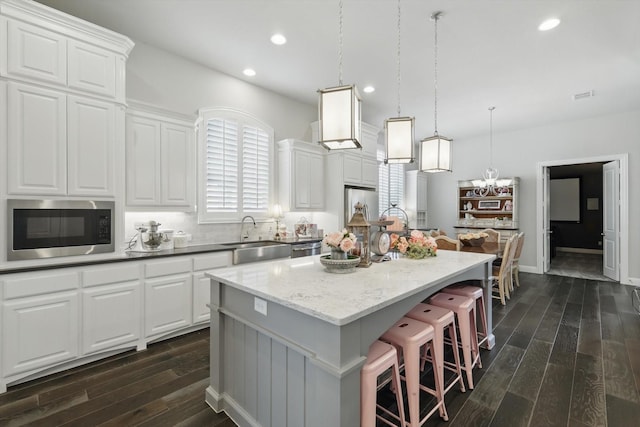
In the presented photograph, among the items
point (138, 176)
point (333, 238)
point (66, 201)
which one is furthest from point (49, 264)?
point (333, 238)

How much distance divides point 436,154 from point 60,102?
332 centimetres

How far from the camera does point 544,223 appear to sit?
6535 millimetres

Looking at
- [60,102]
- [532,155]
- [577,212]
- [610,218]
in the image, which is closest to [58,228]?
[60,102]

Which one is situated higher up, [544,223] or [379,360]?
[544,223]

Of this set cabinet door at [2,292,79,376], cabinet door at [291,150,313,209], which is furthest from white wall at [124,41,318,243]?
cabinet door at [2,292,79,376]

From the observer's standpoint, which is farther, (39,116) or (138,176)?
(138,176)

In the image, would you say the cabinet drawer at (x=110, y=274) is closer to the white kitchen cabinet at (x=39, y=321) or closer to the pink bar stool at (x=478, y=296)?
the white kitchen cabinet at (x=39, y=321)

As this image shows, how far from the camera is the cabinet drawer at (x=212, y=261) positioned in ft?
11.0

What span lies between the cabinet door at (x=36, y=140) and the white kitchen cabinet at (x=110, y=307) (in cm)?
81

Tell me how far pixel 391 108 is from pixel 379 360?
4.92m

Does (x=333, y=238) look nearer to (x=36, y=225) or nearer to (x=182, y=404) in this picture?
(x=182, y=404)

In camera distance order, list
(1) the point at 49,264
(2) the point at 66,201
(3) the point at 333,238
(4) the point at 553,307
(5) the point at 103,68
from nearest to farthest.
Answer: (3) the point at 333,238 → (1) the point at 49,264 → (2) the point at 66,201 → (5) the point at 103,68 → (4) the point at 553,307

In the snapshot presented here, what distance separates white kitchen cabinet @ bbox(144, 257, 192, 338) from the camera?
299 cm

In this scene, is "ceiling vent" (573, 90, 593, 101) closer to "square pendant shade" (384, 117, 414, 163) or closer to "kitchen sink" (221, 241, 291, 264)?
"square pendant shade" (384, 117, 414, 163)
